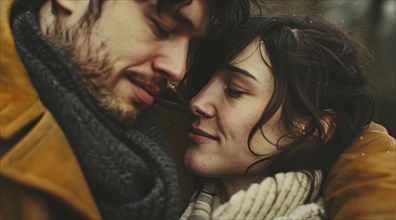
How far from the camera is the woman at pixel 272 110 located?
6.93 feet

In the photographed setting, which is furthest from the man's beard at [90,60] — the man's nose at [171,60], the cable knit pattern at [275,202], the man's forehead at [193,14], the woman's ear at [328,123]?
the woman's ear at [328,123]

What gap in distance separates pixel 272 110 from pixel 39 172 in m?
1.01

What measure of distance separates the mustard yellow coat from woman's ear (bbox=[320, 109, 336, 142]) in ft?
1.23

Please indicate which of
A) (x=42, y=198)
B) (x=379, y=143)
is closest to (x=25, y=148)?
(x=42, y=198)

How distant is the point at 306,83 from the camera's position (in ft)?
7.17

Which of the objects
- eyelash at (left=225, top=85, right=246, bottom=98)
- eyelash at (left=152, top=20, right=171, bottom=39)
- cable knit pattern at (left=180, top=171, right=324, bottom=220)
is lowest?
cable knit pattern at (left=180, top=171, right=324, bottom=220)

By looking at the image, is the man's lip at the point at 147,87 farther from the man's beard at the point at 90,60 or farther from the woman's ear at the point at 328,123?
the woman's ear at the point at 328,123

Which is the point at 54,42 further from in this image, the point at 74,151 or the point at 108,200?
the point at 108,200

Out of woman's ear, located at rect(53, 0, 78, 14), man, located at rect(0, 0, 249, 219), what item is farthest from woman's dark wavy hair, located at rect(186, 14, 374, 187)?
woman's ear, located at rect(53, 0, 78, 14)

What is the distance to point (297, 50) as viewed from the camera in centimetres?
218

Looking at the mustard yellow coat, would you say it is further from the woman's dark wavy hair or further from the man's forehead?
the man's forehead

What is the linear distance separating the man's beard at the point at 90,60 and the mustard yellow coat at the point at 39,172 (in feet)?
0.66

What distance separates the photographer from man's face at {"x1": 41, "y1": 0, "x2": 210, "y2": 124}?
1.84 m

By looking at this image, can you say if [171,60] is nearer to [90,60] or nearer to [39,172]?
[90,60]
